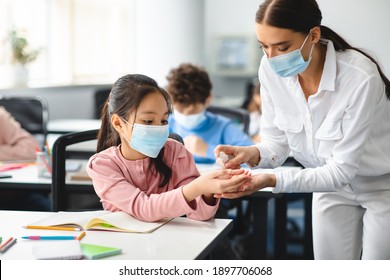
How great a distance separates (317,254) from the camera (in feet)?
6.87

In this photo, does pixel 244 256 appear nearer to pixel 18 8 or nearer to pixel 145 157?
pixel 145 157

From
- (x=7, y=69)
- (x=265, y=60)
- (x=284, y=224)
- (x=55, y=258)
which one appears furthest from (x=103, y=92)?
(x=55, y=258)

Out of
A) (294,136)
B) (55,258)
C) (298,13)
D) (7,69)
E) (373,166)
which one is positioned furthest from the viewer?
(7,69)

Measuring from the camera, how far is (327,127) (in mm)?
1929

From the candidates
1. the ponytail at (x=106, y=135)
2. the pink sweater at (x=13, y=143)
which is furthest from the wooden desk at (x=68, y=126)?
the ponytail at (x=106, y=135)

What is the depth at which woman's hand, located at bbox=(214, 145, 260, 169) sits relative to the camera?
6.50 ft

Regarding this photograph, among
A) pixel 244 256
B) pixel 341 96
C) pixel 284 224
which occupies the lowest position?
pixel 244 256

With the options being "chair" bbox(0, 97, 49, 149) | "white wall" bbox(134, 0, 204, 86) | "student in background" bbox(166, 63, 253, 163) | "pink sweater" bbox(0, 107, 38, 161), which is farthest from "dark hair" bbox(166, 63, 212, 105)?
"white wall" bbox(134, 0, 204, 86)

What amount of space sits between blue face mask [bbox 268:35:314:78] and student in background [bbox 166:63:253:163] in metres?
1.32

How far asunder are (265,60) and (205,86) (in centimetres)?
131

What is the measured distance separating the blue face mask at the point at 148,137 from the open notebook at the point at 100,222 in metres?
0.20

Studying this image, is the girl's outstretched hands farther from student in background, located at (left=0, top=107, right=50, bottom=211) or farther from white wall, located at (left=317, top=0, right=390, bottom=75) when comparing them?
white wall, located at (left=317, top=0, right=390, bottom=75)

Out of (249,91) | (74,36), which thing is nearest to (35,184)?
(74,36)

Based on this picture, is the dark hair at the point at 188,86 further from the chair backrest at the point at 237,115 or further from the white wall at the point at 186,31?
the white wall at the point at 186,31
